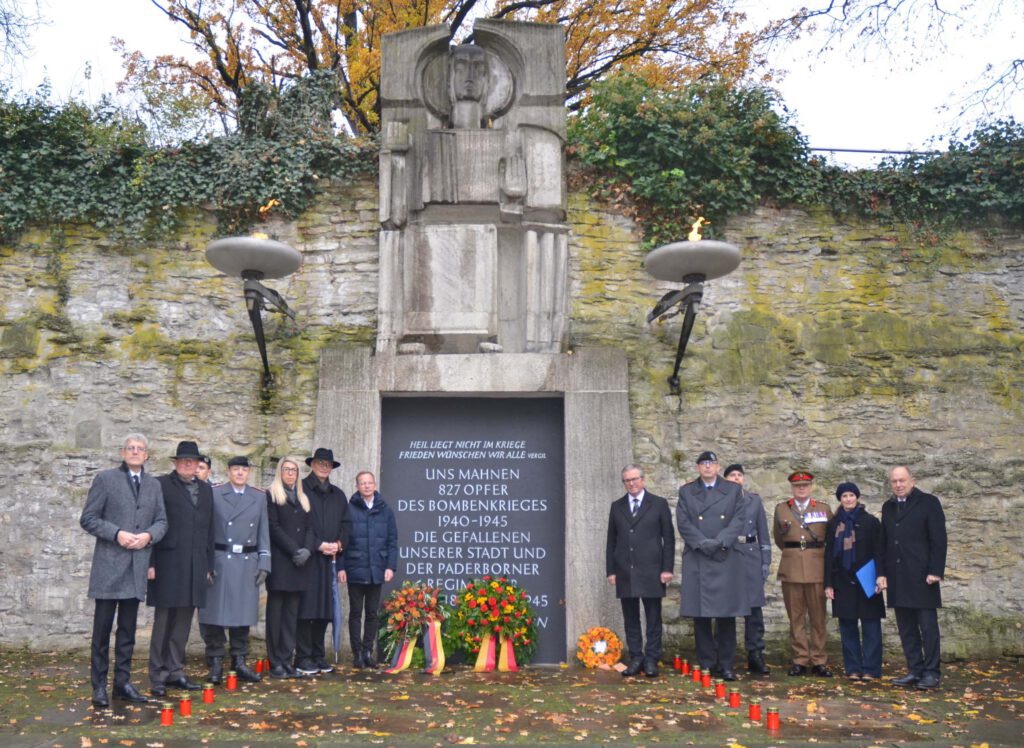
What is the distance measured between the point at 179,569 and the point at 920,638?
5.07 m

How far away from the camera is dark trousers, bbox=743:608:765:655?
7531 mm

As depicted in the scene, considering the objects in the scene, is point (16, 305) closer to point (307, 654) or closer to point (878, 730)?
point (307, 654)

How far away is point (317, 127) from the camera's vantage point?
372 inches

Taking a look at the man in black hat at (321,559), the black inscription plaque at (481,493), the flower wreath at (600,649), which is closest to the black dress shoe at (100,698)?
the man in black hat at (321,559)

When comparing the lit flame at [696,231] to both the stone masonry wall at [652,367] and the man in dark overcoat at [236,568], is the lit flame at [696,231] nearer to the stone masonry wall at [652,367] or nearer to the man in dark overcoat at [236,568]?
the stone masonry wall at [652,367]

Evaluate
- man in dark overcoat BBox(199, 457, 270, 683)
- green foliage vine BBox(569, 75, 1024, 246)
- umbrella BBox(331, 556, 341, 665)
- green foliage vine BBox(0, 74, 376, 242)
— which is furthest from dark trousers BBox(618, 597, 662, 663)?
green foliage vine BBox(0, 74, 376, 242)

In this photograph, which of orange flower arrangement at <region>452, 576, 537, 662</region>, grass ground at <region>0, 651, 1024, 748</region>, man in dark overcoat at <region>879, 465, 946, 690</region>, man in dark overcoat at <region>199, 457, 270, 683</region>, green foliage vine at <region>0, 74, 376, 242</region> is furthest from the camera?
green foliage vine at <region>0, 74, 376, 242</region>

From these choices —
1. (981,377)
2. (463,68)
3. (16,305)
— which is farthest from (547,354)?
(16,305)

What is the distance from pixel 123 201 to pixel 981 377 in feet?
25.0

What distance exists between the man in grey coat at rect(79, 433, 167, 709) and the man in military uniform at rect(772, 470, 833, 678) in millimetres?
4520

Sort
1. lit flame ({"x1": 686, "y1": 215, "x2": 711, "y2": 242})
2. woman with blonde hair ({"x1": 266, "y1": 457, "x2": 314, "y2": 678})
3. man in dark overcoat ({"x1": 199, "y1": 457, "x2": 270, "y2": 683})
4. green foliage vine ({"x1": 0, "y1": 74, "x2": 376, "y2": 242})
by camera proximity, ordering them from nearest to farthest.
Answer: man in dark overcoat ({"x1": 199, "y1": 457, "x2": 270, "y2": 683}) < woman with blonde hair ({"x1": 266, "y1": 457, "x2": 314, "y2": 678}) < lit flame ({"x1": 686, "y1": 215, "x2": 711, "y2": 242}) < green foliage vine ({"x1": 0, "y1": 74, "x2": 376, "y2": 242})

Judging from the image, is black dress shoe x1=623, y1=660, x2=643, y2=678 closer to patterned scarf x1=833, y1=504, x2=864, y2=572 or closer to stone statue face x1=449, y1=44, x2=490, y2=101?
patterned scarf x1=833, y1=504, x2=864, y2=572

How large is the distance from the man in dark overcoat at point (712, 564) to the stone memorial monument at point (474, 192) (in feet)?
6.43

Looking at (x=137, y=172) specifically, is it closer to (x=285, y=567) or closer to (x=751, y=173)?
(x=285, y=567)
